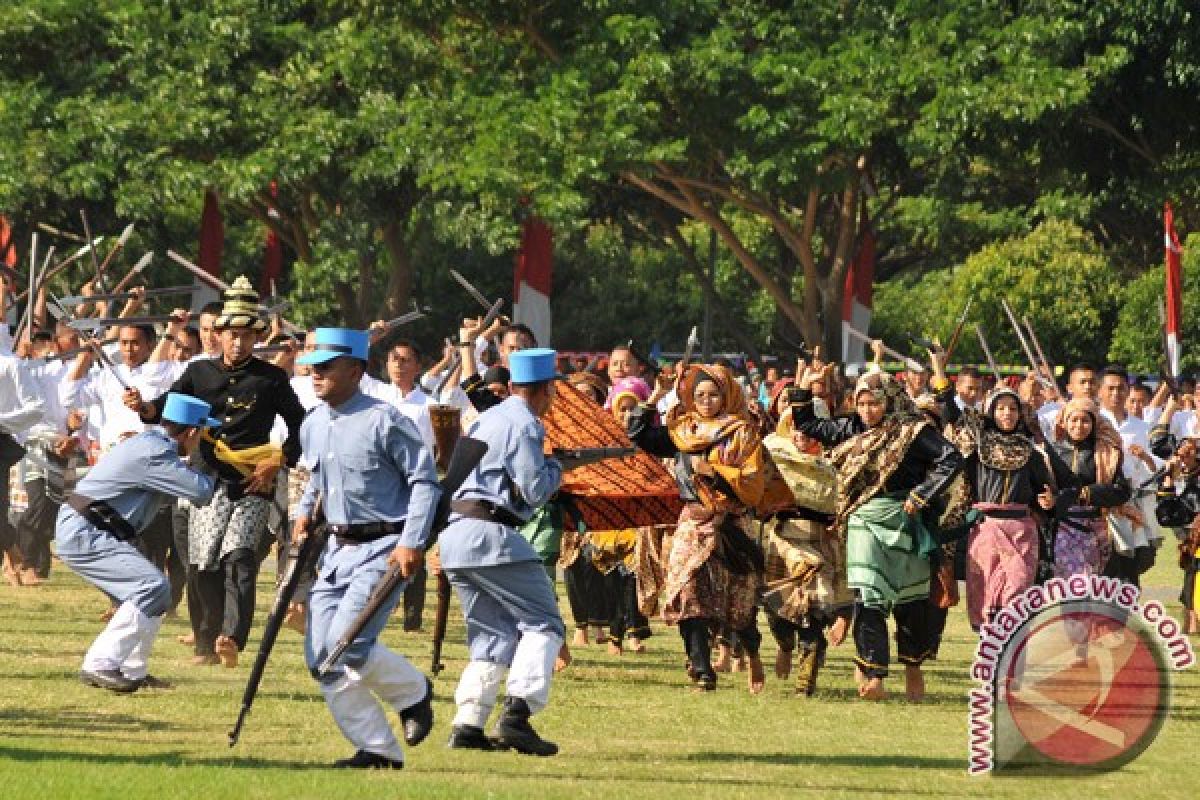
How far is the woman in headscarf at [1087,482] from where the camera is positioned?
53.5 ft

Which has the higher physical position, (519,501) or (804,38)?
(804,38)

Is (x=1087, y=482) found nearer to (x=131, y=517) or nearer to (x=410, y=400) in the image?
(x=410, y=400)

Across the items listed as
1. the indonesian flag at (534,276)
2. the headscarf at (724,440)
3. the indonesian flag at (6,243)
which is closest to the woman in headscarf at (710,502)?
the headscarf at (724,440)

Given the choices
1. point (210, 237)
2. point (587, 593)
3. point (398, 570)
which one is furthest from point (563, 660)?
point (210, 237)

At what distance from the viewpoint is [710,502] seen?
47.5ft

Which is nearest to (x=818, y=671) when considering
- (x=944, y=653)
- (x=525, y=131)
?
(x=944, y=653)

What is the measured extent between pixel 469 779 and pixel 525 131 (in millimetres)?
21484

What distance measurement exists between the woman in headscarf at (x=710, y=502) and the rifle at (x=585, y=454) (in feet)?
3.23

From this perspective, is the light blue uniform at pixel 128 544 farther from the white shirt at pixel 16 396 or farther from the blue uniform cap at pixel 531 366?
the white shirt at pixel 16 396

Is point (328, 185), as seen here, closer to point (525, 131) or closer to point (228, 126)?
point (228, 126)

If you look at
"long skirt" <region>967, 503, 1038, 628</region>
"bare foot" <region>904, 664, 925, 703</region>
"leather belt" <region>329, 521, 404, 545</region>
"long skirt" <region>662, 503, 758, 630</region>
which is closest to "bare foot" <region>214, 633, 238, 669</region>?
"long skirt" <region>662, 503, 758, 630</region>

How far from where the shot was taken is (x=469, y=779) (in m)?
10.6

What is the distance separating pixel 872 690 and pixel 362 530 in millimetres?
4546

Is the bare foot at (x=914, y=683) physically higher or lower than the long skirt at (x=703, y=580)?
lower
